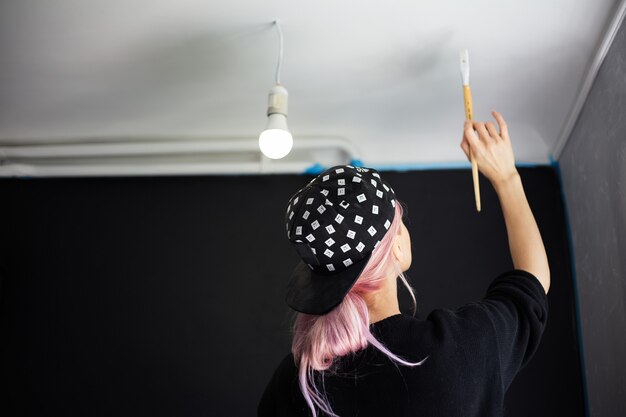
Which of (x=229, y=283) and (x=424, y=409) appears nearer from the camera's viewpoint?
(x=424, y=409)

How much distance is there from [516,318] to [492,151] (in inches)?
13.3

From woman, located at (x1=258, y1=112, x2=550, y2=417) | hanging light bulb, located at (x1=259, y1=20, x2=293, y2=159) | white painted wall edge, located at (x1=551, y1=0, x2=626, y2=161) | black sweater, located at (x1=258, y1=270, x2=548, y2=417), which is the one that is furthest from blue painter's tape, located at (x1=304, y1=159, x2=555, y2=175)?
black sweater, located at (x1=258, y1=270, x2=548, y2=417)

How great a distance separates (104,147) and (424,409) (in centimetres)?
193

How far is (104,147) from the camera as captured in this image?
2.54 m

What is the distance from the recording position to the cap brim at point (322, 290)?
105 centimetres

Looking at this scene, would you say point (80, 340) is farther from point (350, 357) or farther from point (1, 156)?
point (350, 357)

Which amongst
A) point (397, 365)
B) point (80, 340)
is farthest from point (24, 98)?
point (397, 365)

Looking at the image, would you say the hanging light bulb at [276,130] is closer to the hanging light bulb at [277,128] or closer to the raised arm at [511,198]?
the hanging light bulb at [277,128]

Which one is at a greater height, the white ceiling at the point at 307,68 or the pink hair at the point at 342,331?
the white ceiling at the point at 307,68

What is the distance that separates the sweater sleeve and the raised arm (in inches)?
1.5

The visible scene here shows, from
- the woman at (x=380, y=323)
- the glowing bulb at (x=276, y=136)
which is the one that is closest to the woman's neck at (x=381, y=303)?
the woman at (x=380, y=323)

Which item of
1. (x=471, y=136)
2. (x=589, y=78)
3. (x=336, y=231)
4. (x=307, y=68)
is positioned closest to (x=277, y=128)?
(x=307, y=68)

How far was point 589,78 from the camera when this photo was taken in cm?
188

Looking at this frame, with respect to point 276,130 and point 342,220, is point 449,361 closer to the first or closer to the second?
point 342,220
